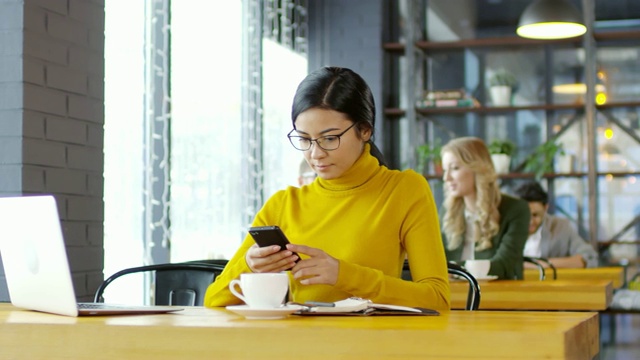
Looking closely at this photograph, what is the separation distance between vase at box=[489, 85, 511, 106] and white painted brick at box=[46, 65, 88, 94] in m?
4.64

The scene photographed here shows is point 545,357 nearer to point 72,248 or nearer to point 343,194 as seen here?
point 343,194

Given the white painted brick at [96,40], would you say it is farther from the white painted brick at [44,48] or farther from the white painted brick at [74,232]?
the white painted brick at [74,232]

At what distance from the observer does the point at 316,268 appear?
195cm

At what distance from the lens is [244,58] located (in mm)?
6375

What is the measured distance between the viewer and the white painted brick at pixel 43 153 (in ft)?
10.7

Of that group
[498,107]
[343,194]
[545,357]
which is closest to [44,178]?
[343,194]

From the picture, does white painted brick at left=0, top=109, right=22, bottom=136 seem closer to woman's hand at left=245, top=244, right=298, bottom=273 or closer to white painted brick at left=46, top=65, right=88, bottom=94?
white painted brick at left=46, top=65, right=88, bottom=94

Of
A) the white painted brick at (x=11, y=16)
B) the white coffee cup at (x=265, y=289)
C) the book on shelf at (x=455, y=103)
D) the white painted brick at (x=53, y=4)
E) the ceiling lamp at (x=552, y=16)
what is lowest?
the white coffee cup at (x=265, y=289)

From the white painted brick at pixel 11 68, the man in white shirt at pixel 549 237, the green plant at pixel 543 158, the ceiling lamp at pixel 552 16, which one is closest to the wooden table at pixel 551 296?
the white painted brick at pixel 11 68

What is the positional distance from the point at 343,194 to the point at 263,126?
4364 mm

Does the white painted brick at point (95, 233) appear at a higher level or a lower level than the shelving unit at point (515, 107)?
lower

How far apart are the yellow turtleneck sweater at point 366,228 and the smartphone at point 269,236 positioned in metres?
0.26

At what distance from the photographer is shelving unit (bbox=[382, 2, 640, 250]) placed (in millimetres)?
7414

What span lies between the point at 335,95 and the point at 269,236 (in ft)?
1.82
